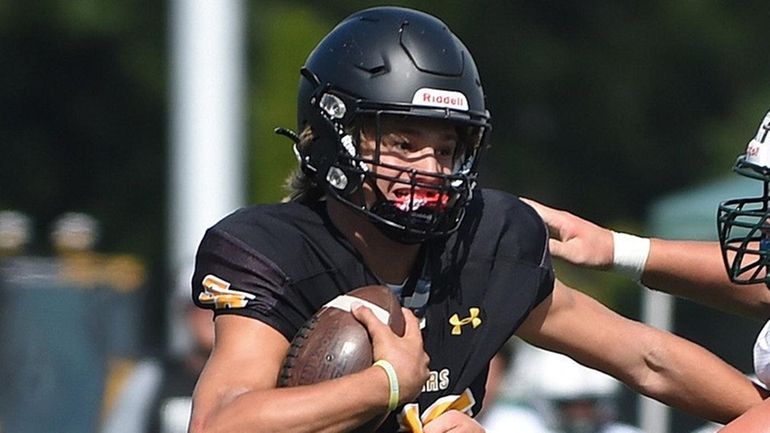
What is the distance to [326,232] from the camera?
3.77 m

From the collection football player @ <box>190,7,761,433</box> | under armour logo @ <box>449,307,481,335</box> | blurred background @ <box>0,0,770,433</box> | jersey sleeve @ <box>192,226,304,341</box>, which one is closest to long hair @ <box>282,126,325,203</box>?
football player @ <box>190,7,761,433</box>

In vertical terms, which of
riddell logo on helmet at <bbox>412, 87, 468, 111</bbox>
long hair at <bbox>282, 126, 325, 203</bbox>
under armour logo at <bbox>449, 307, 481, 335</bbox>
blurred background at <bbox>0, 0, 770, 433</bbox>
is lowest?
blurred background at <bbox>0, 0, 770, 433</bbox>

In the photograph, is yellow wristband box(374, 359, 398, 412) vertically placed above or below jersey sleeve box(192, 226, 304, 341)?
below

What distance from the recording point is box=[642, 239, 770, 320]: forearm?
13.9 feet

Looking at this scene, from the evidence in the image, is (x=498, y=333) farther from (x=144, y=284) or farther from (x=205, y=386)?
(x=144, y=284)

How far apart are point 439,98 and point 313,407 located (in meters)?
0.66

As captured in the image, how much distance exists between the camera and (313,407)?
3.38 meters

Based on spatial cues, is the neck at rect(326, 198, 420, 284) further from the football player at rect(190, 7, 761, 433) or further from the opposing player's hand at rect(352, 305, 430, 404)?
the opposing player's hand at rect(352, 305, 430, 404)

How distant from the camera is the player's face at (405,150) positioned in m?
3.66

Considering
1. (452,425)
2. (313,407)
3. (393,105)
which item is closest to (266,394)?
(313,407)

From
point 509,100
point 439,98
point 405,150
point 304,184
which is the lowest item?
point 509,100

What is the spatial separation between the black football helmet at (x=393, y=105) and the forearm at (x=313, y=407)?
38 centimetres

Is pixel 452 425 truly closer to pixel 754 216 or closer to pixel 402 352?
pixel 402 352

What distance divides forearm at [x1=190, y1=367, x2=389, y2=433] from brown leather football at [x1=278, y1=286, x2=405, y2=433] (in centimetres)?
5
